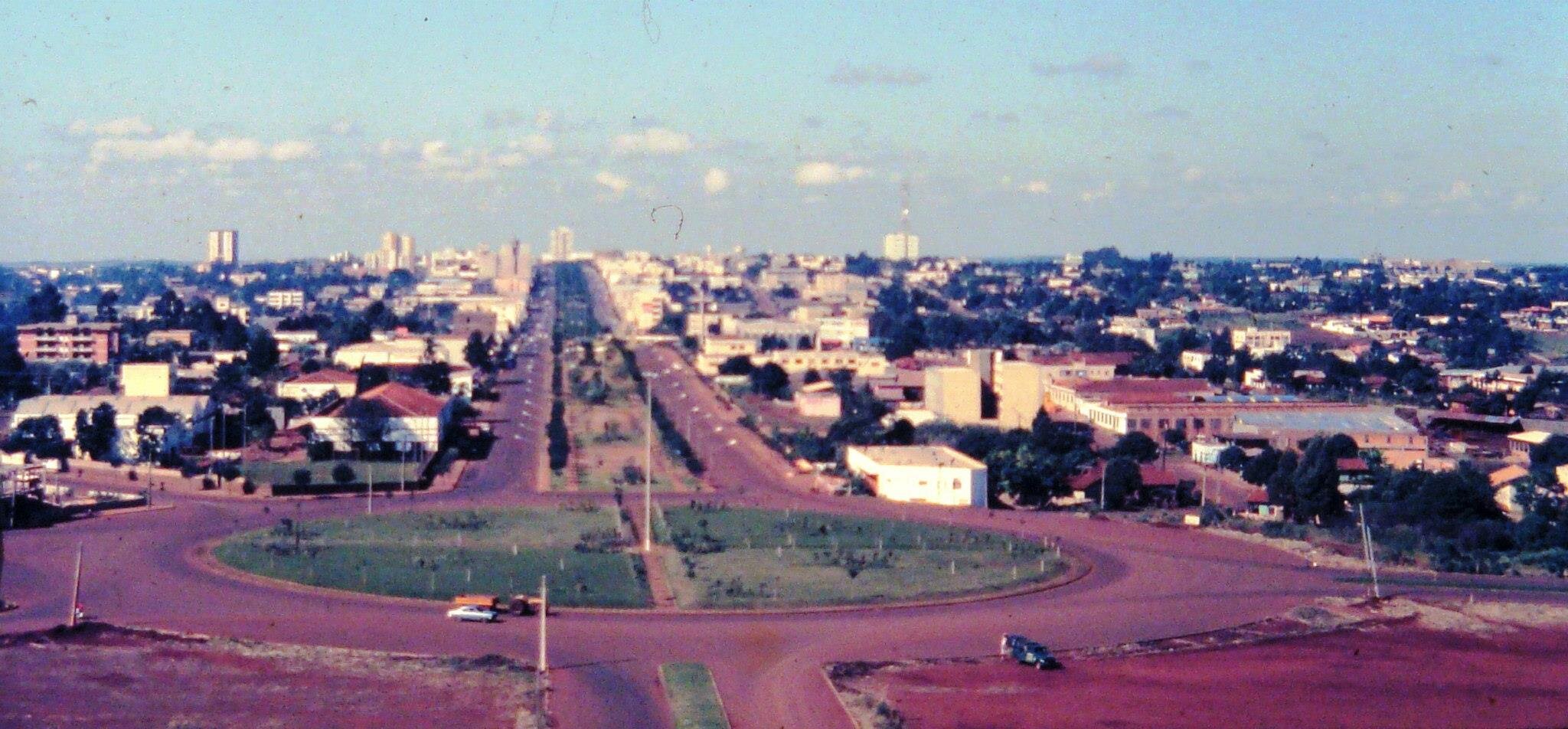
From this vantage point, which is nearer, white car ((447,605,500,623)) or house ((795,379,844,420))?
white car ((447,605,500,623))

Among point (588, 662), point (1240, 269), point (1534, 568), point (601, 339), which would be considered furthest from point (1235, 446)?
point (1240, 269)

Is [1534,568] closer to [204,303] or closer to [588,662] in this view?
[588,662]

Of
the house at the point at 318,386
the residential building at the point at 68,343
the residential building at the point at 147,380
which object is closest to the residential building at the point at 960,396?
the house at the point at 318,386

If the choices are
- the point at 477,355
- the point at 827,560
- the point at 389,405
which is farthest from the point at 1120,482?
the point at 477,355

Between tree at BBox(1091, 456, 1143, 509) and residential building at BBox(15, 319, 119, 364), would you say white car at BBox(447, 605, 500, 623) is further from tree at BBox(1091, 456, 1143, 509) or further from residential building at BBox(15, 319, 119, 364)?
residential building at BBox(15, 319, 119, 364)

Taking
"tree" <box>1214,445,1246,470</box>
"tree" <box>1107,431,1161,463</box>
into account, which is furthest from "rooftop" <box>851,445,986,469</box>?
"tree" <box>1214,445,1246,470</box>

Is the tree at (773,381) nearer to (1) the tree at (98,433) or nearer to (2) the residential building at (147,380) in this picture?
(2) the residential building at (147,380)
